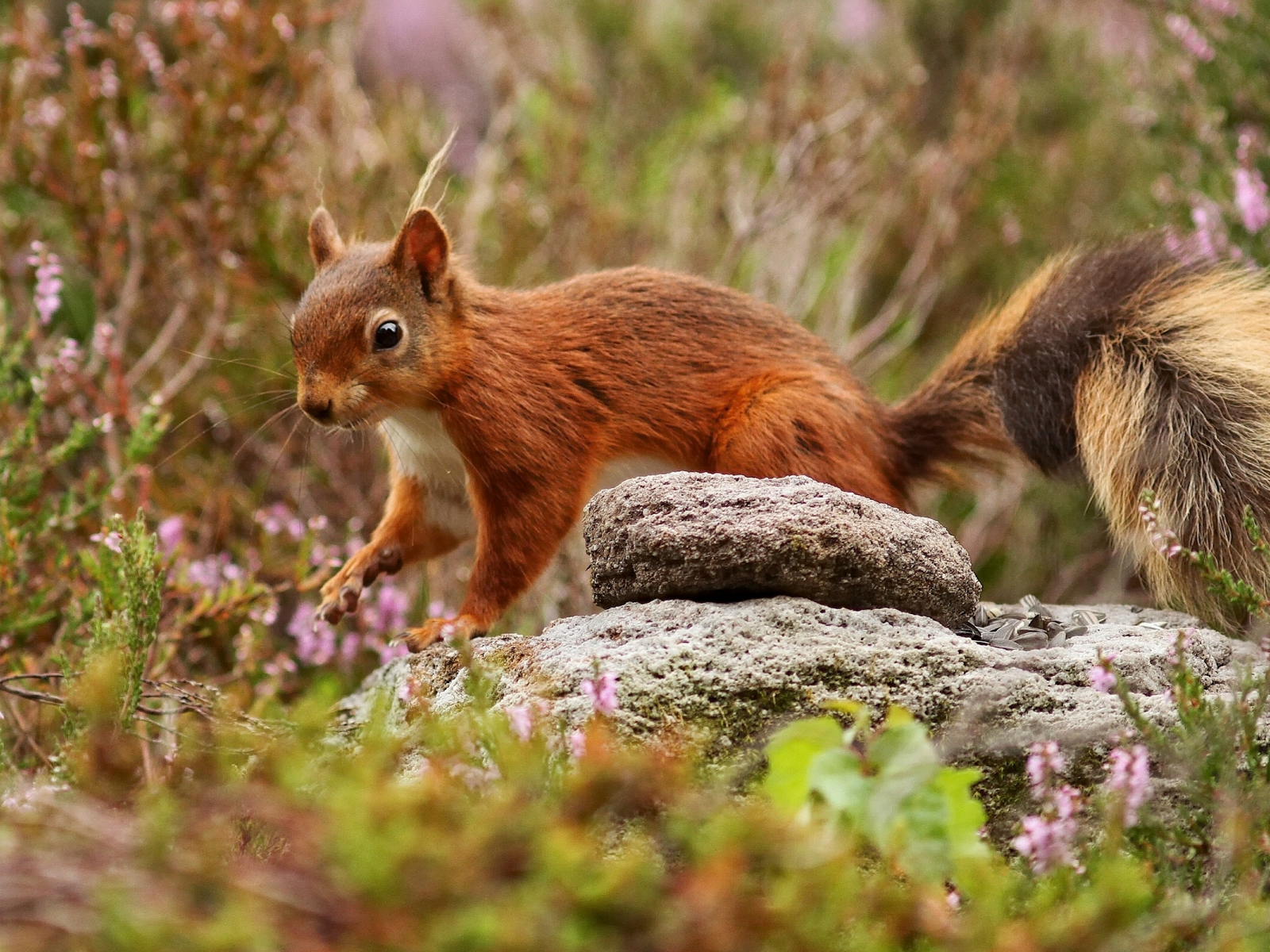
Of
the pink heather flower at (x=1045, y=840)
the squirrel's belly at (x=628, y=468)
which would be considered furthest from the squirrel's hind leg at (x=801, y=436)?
the pink heather flower at (x=1045, y=840)

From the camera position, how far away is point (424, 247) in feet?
8.92

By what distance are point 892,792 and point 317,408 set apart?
1.50 m

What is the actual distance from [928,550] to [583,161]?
3.37 meters

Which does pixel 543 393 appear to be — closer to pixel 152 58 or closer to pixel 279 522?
pixel 279 522

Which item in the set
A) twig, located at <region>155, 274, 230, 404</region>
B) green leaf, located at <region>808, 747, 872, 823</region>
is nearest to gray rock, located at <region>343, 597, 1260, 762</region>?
green leaf, located at <region>808, 747, 872, 823</region>

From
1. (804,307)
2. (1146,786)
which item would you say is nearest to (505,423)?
(1146,786)

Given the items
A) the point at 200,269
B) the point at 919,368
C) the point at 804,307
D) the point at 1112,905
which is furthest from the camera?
the point at 919,368

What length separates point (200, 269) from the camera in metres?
4.16

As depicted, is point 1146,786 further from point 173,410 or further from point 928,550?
point 173,410

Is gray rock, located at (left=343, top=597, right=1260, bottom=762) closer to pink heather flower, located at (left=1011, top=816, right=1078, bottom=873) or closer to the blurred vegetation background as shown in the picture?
pink heather flower, located at (left=1011, top=816, right=1078, bottom=873)

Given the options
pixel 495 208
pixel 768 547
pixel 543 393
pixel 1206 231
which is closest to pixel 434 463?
pixel 543 393

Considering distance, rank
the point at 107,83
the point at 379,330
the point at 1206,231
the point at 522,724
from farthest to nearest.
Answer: the point at 107,83 → the point at 1206,231 → the point at 379,330 → the point at 522,724

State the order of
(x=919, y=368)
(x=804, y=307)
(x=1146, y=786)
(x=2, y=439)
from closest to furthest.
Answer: (x=1146, y=786), (x=2, y=439), (x=804, y=307), (x=919, y=368)

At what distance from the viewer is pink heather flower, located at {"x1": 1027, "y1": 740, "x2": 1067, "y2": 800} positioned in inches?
68.4
